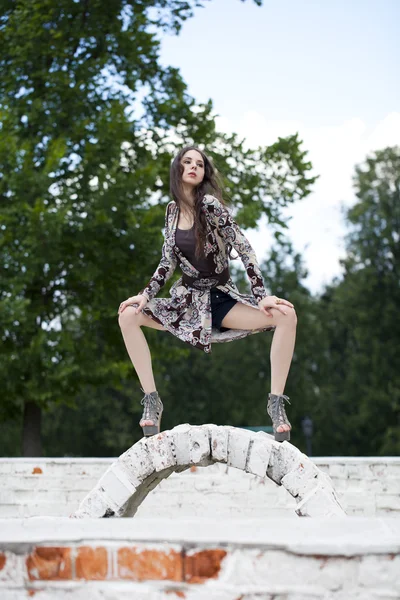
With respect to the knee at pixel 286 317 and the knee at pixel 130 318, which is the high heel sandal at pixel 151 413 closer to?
the knee at pixel 130 318

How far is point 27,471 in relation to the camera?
7.09 metres

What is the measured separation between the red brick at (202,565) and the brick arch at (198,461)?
1.74m

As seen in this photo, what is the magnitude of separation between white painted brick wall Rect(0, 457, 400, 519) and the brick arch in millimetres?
2743

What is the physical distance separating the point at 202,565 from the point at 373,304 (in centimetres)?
2875

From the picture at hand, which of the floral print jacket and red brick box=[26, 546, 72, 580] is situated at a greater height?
the floral print jacket

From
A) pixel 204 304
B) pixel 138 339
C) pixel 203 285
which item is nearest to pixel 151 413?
pixel 138 339

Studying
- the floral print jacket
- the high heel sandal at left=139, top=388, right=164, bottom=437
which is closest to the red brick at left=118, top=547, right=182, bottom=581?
the high heel sandal at left=139, top=388, right=164, bottom=437

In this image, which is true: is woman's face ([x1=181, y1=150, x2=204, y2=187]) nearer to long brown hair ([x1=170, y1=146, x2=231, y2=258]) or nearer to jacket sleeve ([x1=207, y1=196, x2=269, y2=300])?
long brown hair ([x1=170, y1=146, x2=231, y2=258])

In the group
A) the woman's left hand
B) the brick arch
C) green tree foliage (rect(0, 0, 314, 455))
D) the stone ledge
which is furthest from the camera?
green tree foliage (rect(0, 0, 314, 455))

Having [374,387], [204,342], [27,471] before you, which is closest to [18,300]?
[27,471]

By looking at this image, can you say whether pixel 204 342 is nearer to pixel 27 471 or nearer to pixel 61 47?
pixel 27 471

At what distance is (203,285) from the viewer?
177 inches

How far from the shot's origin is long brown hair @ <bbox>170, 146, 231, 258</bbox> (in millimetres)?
4496

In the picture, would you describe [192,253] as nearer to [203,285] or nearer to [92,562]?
[203,285]
